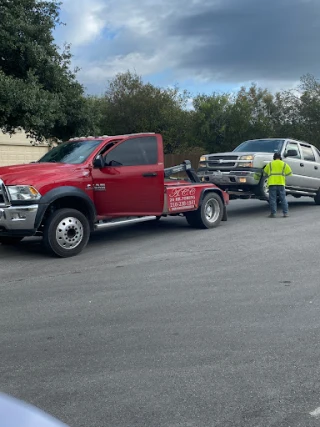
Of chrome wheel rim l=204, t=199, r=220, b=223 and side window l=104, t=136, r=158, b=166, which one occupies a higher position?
side window l=104, t=136, r=158, b=166

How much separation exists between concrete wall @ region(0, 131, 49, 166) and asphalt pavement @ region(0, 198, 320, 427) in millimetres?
18984

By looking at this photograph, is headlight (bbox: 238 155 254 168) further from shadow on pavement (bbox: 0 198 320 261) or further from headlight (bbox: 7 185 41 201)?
headlight (bbox: 7 185 41 201)

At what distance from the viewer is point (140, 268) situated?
8.51 m

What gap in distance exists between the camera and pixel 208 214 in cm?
1258

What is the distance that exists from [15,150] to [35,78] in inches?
499

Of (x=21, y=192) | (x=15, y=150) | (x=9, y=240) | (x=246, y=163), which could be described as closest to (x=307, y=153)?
(x=246, y=163)

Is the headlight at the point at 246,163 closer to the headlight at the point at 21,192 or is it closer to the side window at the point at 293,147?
the side window at the point at 293,147

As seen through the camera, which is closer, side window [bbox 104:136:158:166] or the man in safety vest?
side window [bbox 104:136:158:166]

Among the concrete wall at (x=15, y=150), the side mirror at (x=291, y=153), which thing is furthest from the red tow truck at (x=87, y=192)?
the concrete wall at (x=15, y=150)

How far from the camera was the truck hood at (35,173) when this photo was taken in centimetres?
917

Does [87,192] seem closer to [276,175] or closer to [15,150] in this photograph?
[276,175]

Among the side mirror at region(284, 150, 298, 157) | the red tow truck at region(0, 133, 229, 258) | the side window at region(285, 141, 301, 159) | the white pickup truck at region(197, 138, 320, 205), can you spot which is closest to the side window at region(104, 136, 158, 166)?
→ the red tow truck at region(0, 133, 229, 258)

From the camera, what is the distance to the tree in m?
15.5

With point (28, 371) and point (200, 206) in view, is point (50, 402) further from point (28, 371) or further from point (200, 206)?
point (200, 206)
